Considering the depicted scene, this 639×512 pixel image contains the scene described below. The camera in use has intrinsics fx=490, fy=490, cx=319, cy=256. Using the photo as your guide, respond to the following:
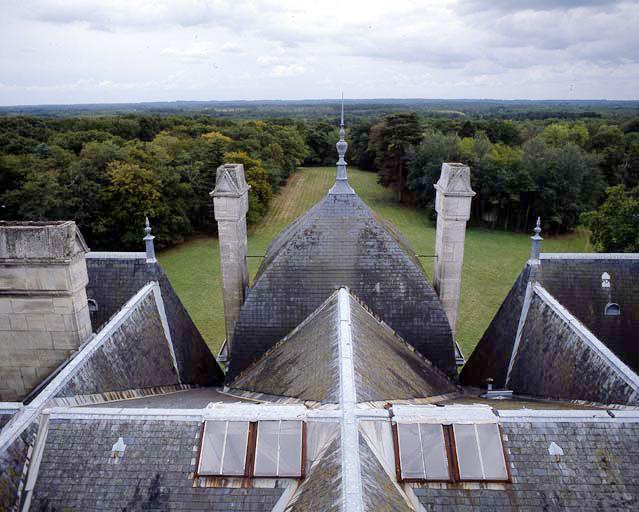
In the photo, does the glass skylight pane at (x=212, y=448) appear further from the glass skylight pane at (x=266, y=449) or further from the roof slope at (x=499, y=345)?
the roof slope at (x=499, y=345)

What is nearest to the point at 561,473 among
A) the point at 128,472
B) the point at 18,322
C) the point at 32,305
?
the point at 128,472

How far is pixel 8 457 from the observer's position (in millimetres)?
8352

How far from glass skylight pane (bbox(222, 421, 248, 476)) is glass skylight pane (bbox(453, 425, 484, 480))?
3700mm

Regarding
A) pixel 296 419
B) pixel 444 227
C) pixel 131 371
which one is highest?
pixel 444 227

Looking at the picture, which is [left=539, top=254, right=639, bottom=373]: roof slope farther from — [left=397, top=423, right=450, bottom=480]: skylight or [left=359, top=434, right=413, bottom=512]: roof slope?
[left=359, top=434, right=413, bottom=512]: roof slope

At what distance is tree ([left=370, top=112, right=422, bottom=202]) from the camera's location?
74.2 meters

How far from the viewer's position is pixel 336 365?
1072 centimetres

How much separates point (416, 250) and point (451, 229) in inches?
1431

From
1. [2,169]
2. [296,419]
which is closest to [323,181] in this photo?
[2,169]

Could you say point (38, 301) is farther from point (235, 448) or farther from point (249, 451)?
point (249, 451)

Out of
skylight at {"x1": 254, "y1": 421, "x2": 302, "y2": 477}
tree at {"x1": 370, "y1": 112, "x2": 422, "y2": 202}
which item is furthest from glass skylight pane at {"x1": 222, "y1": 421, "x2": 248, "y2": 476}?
tree at {"x1": 370, "y1": 112, "x2": 422, "y2": 202}

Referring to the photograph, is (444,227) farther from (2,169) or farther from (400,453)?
(2,169)

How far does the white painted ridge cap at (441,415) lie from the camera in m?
8.71

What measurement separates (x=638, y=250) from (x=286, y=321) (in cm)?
2920
